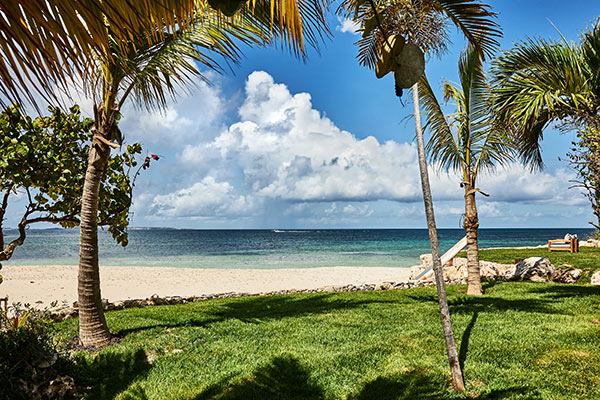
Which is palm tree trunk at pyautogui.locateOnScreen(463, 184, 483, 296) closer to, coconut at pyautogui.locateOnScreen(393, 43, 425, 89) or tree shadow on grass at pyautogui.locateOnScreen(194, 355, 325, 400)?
tree shadow on grass at pyautogui.locateOnScreen(194, 355, 325, 400)

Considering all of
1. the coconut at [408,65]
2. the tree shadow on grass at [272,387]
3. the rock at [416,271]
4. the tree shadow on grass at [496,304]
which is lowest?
the rock at [416,271]

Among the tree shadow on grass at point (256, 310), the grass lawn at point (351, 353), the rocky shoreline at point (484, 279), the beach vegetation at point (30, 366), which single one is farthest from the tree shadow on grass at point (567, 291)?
the beach vegetation at point (30, 366)

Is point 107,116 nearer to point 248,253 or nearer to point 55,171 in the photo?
point 55,171

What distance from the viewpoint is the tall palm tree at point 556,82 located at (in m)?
6.01

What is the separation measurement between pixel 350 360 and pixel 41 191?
18.2 ft

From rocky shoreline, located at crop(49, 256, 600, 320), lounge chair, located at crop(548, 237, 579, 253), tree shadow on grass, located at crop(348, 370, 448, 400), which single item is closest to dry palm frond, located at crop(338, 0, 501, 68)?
tree shadow on grass, located at crop(348, 370, 448, 400)

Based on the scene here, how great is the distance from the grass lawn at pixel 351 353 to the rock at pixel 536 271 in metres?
3.31

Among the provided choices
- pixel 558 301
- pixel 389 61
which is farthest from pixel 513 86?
pixel 389 61

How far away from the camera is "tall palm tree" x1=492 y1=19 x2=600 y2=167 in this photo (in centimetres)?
601

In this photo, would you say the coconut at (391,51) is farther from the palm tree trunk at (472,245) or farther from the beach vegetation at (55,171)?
the palm tree trunk at (472,245)

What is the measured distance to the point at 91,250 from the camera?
5.49m

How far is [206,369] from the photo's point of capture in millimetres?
4668

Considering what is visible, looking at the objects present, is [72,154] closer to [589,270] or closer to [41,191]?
[41,191]

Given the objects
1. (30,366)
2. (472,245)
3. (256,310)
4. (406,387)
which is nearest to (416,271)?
(472,245)
